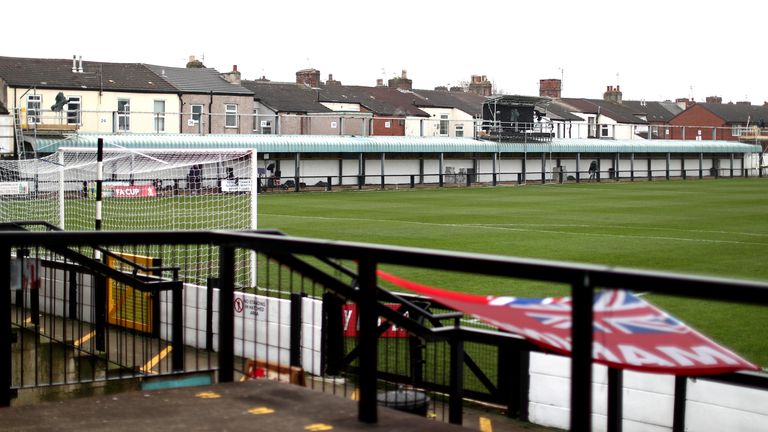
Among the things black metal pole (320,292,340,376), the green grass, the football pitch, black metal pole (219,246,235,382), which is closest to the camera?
black metal pole (219,246,235,382)

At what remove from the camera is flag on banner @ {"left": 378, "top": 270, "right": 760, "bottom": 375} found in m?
4.06

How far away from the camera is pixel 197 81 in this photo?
67.6 metres

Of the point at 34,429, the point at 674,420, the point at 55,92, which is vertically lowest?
the point at 674,420

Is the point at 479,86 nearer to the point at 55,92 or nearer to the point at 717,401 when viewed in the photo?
the point at 55,92

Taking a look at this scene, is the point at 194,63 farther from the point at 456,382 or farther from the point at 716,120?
the point at 456,382

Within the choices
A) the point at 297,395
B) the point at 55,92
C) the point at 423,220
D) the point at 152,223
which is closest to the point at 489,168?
the point at 55,92

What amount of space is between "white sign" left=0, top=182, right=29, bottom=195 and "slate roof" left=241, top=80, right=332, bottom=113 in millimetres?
43512

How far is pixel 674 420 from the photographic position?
8.92m

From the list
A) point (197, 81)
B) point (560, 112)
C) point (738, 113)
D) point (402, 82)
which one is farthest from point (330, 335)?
point (738, 113)

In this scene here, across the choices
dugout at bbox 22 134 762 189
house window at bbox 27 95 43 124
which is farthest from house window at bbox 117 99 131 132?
dugout at bbox 22 134 762 189

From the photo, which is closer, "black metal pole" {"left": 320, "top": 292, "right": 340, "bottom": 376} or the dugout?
"black metal pole" {"left": 320, "top": 292, "right": 340, "bottom": 376}

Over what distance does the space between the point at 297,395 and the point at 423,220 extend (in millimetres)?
28673

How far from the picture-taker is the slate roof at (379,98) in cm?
8025

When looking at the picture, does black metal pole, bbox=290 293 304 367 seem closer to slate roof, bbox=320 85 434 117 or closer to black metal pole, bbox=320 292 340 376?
black metal pole, bbox=320 292 340 376
